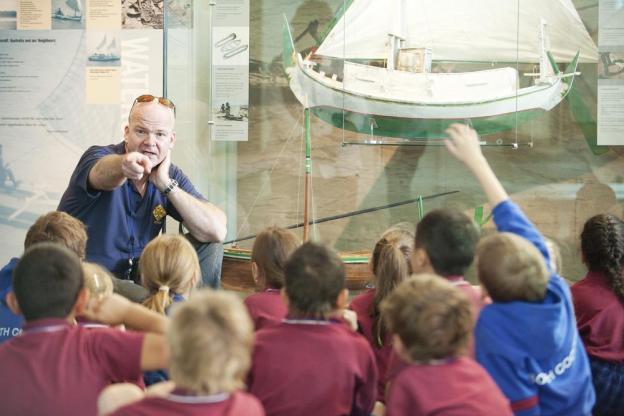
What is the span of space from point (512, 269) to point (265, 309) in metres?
0.82

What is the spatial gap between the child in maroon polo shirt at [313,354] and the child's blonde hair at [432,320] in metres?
0.24

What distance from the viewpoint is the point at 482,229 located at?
516cm

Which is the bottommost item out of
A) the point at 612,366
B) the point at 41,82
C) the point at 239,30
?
the point at 612,366

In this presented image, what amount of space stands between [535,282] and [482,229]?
3062mm

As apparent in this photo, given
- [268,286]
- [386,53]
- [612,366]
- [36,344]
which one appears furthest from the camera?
[386,53]

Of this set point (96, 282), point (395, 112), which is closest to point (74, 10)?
point (395, 112)

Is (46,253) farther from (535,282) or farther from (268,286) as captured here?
(535,282)

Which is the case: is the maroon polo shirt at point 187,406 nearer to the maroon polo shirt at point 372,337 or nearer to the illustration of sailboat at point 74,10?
the maroon polo shirt at point 372,337

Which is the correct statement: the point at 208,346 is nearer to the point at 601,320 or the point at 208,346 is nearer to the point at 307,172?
the point at 601,320

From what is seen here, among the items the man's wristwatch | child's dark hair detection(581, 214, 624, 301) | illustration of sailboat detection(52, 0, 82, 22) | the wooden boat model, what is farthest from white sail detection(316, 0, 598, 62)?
child's dark hair detection(581, 214, 624, 301)

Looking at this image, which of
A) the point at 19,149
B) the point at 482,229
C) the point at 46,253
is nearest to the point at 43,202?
the point at 19,149

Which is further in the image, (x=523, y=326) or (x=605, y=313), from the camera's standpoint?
(x=605, y=313)

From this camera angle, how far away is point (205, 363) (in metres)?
1.51

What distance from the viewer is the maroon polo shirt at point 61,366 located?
5.70 ft
